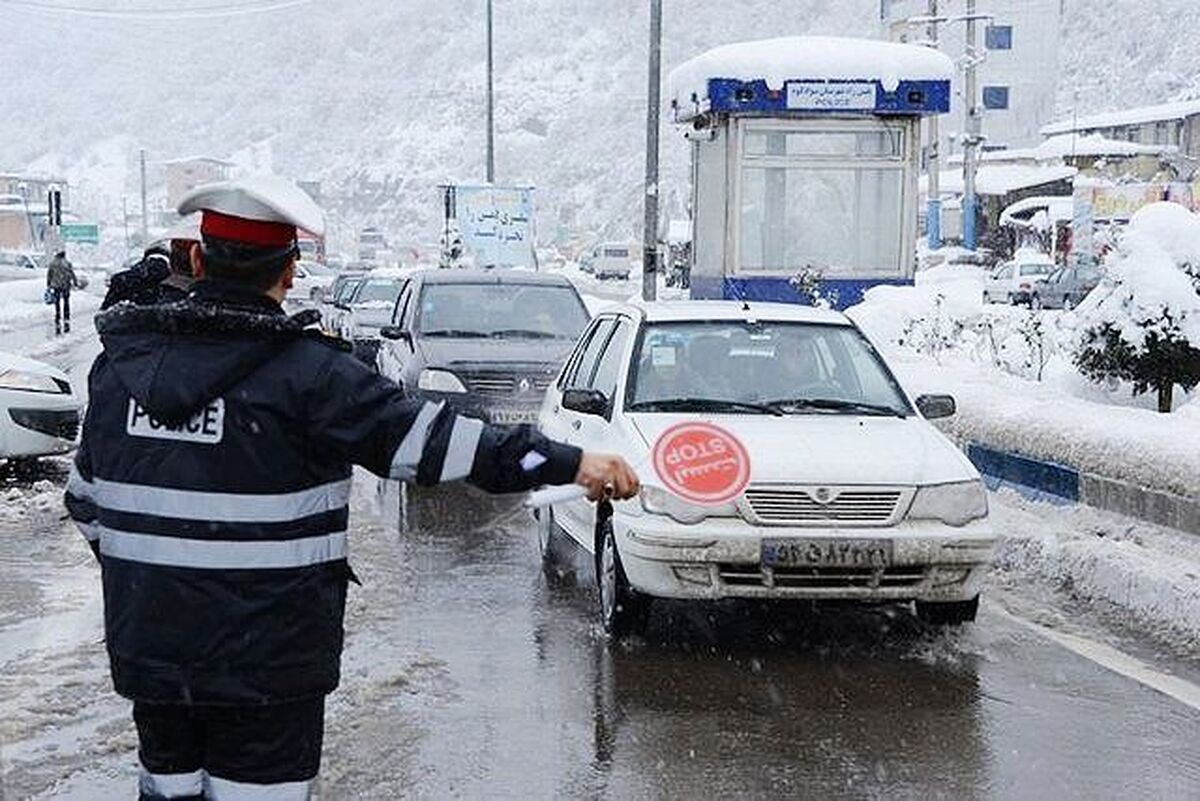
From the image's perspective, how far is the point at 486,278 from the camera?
16.0 meters

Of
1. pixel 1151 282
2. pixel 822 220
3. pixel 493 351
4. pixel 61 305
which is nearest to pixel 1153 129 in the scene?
pixel 61 305

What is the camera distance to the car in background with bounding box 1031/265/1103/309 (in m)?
38.5

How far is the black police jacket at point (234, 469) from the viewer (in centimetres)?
332

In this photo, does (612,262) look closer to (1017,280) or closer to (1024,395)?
(1017,280)

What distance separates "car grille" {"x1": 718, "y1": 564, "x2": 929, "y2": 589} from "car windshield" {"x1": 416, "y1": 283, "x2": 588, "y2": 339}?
792cm

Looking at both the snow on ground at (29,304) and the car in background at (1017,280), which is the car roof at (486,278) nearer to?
the snow on ground at (29,304)

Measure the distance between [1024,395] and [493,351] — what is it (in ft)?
14.8

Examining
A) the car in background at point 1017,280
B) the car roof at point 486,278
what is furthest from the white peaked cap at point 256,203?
the car in background at point 1017,280

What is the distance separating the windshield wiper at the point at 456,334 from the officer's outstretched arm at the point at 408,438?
11524 millimetres

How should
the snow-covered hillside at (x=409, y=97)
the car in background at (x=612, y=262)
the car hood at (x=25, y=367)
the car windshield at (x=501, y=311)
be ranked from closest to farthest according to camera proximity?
the car hood at (x=25, y=367), the car windshield at (x=501, y=311), the car in background at (x=612, y=262), the snow-covered hillside at (x=409, y=97)

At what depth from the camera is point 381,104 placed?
553ft

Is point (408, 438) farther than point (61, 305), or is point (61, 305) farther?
point (61, 305)

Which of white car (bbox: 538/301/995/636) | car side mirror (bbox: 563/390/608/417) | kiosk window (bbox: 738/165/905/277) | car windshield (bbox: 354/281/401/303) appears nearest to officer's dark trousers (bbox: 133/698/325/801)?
white car (bbox: 538/301/995/636)

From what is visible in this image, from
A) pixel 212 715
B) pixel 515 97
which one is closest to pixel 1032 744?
pixel 212 715
